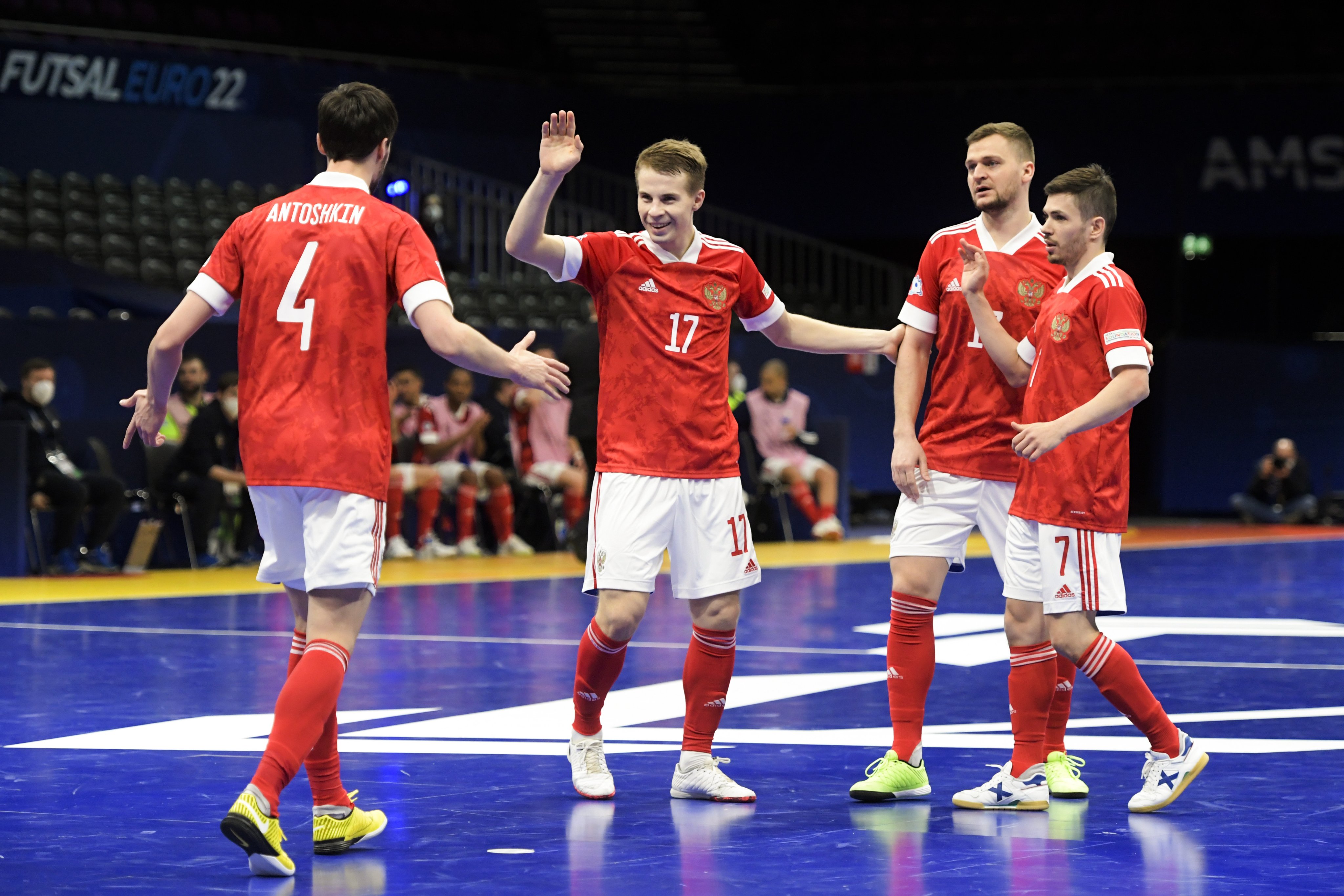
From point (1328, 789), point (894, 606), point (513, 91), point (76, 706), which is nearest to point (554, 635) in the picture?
point (76, 706)

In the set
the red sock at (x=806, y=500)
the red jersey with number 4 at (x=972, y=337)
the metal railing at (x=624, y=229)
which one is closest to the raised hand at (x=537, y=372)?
the red jersey with number 4 at (x=972, y=337)

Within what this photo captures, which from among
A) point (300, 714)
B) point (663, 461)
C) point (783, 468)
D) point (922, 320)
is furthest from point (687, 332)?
point (783, 468)

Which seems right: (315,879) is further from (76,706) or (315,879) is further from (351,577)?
→ (76,706)

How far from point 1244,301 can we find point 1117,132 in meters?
2.90

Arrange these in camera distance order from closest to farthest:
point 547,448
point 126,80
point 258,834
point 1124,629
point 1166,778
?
1. point 258,834
2. point 1166,778
3. point 1124,629
4. point 547,448
5. point 126,80

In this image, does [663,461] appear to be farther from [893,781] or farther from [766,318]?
[893,781]

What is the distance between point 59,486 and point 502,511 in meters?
3.52

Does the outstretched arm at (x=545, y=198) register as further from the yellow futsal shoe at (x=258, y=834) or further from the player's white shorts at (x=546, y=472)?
the player's white shorts at (x=546, y=472)

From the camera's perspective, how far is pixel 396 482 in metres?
13.1

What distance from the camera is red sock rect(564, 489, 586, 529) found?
13.8m

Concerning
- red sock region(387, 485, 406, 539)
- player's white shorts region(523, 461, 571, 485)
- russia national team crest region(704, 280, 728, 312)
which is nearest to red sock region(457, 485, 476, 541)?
red sock region(387, 485, 406, 539)

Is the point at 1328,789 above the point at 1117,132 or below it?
below

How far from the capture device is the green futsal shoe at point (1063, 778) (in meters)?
4.83

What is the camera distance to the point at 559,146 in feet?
15.1
